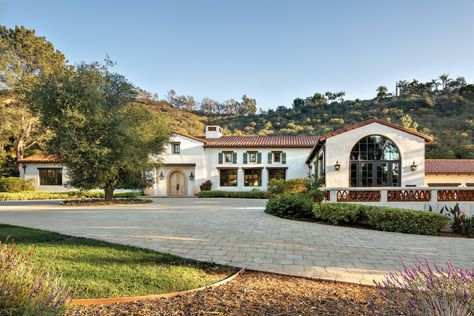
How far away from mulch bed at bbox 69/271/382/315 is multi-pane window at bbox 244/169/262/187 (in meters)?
21.4

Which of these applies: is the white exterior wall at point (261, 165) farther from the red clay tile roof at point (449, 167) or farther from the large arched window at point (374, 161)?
the large arched window at point (374, 161)

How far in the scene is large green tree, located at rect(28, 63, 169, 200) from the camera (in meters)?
13.8

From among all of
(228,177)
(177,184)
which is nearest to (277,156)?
(228,177)

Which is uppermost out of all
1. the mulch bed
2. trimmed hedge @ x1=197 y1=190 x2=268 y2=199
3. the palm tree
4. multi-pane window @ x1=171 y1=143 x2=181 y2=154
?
the palm tree

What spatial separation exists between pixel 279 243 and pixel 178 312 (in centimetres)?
366

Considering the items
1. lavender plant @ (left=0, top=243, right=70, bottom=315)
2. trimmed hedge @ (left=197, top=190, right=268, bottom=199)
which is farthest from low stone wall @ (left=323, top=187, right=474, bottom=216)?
trimmed hedge @ (left=197, top=190, right=268, bottom=199)

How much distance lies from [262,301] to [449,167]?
69.4ft

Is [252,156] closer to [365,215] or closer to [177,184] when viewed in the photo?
[177,184]

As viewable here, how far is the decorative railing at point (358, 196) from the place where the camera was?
10492 millimetres

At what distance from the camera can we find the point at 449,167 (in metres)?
18.9

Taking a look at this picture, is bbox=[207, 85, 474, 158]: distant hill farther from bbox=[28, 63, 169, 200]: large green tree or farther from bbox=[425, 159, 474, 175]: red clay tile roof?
bbox=[28, 63, 169, 200]: large green tree

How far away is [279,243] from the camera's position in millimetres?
6191

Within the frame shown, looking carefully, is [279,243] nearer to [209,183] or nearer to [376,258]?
[376,258]

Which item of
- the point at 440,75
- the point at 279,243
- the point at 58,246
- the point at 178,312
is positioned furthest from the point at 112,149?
the point at 440,75
